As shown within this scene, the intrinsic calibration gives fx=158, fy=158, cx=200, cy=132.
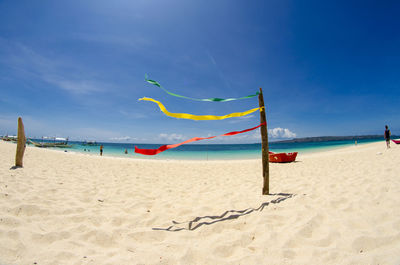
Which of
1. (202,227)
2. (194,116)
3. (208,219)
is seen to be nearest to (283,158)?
(194,116)

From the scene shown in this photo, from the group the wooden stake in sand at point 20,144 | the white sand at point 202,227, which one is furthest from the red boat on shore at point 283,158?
the wooden stake in sand at point 20,144

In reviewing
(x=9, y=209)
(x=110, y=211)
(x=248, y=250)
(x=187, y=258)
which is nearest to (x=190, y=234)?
(x=187, y=258)

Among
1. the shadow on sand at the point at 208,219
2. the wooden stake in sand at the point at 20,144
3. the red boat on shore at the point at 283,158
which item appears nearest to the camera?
the shadow on sand at the point at 208,219

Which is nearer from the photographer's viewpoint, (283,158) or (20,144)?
(20,144)

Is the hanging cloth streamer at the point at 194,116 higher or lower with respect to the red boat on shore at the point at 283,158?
higher

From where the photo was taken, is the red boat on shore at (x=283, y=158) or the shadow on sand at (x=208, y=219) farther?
the red boat on shore at (x=283, y=158)

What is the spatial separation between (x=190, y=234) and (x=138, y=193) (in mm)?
2564

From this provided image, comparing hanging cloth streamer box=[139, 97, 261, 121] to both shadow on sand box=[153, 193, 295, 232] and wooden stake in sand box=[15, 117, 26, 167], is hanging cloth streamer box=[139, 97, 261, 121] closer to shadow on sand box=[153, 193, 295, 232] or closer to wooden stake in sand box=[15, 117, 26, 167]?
shadow on sand box=[153, 193, 295, 232]

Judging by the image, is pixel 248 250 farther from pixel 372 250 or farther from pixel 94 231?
pixel 94 231

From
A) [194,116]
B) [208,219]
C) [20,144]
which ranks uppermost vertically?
[194,116]

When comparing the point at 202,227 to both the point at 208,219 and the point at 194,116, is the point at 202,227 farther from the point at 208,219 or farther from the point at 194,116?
the point at 194,116

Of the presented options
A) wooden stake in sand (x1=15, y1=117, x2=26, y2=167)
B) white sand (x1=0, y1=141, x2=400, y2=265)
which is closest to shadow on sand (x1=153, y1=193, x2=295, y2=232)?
white sand (x1=0, y1=141, x2=400, y2=265)

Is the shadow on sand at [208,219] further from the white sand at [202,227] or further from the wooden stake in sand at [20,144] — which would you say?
the wooden stake in sand at [20,144]

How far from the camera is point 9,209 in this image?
262cm
